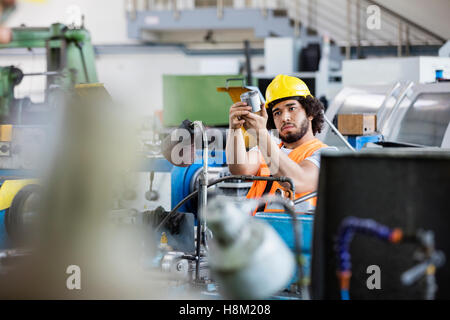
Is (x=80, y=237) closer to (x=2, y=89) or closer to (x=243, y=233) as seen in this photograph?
(x=243, y=233)

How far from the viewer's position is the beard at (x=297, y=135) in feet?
7.28

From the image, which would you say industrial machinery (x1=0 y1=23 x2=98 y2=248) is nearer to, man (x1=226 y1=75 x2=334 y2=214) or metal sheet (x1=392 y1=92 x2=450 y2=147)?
man (x1=226 y1=75 x2=334 y2=214)

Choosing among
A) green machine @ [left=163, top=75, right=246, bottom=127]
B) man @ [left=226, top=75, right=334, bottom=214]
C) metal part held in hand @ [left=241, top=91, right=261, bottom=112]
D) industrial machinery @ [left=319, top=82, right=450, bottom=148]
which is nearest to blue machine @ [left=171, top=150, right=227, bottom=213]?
man @ [left=226, top=75, right=334, bottom=214]

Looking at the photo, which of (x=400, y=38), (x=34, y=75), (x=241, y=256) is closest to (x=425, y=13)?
(x=400, y=38)

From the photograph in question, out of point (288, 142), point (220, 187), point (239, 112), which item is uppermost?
point (239, 112)

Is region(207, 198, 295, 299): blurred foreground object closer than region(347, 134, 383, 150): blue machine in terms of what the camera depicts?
Yes

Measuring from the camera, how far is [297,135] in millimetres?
2221

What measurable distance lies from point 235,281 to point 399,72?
3.36m

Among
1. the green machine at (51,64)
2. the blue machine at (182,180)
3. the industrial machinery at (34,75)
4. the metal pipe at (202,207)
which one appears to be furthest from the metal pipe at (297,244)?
the green machine at (51,64)

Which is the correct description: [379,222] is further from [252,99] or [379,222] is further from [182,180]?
[182,180]

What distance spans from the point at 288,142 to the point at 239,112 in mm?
478

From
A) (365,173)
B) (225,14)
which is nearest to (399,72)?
(365,173)

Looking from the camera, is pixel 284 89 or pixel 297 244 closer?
pixel 297 244

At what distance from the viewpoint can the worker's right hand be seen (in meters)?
1.81
